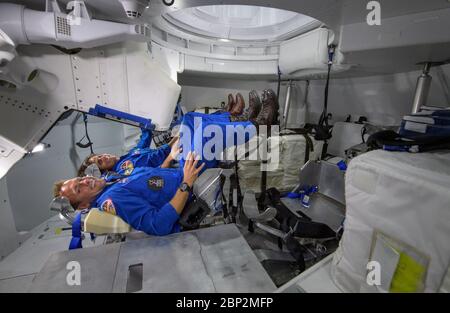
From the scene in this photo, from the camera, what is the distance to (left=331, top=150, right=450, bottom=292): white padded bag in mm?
531

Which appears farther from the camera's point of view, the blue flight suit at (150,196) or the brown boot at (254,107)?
the brown boot at (254,107)

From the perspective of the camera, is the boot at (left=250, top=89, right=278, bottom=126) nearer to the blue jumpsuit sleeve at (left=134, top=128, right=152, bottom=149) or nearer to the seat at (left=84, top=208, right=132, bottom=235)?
the blue jumpsuit sleeve at (left=134, top=128, right=152, bottom=149)

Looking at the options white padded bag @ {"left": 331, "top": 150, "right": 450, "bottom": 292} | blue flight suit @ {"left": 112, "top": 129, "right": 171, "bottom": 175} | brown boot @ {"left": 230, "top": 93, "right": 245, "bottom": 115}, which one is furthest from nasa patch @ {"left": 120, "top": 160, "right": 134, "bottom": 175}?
white padded bag @ {"left": 331, "top": 150, "right": 450, "bottom": 292}

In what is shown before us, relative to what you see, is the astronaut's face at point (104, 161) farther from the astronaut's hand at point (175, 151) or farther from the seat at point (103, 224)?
the seat at point (103, 224)

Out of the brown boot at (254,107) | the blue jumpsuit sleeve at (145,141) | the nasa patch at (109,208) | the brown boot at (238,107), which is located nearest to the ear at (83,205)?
the nasa patch at (109,208)

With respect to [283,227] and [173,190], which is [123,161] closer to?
[173,190]

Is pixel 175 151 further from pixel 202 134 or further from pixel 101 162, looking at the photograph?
pixel 101 162

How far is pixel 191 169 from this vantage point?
5.30ft

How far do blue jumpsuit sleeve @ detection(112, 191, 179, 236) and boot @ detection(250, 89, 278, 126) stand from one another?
1581 millimetres

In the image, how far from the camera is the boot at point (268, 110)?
7.98ft

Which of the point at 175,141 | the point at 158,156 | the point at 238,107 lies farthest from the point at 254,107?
the point at 158,156

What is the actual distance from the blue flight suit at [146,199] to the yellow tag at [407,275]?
1113 mm

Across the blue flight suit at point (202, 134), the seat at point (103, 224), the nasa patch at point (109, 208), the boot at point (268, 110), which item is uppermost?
the boot at point (268, 110)
